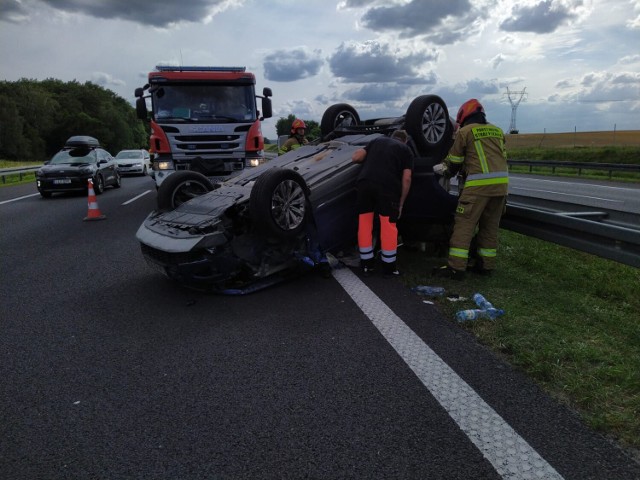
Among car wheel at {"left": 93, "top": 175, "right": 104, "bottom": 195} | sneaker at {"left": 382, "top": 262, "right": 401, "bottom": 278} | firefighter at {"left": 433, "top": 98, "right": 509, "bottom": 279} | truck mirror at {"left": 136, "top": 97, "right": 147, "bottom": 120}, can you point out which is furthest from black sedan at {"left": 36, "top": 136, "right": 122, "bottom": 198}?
firefighter at {"left": 433, "top": 98, "right": 509, "bottom": 279}

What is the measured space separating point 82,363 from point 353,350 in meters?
1.81

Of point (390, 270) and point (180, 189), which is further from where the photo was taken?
point (180, 189)

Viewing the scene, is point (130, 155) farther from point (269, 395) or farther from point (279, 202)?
point (269, 395)

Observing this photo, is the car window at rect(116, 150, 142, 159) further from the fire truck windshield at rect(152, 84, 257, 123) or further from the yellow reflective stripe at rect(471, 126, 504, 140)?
the yellow reflective stripe at rect(471, 126, 504, 140)

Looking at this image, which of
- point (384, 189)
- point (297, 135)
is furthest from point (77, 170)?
point (384, 189)

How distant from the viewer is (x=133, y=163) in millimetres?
24359

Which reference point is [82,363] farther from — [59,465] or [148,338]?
[59,465]

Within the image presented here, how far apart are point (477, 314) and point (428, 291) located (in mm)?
767

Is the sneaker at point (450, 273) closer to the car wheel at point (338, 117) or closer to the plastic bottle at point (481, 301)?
the plastic bottle at point (481, 301)

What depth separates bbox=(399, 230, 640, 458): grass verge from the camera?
257 centimetres

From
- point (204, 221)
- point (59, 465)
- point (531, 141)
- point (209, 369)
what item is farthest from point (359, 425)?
point (531, 141)

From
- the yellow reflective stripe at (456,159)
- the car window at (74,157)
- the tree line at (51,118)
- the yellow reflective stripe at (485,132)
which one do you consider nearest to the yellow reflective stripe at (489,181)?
the yellow reflective stripe at (456,159)

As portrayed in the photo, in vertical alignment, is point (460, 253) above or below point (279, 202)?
below

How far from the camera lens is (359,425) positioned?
2432 mm
